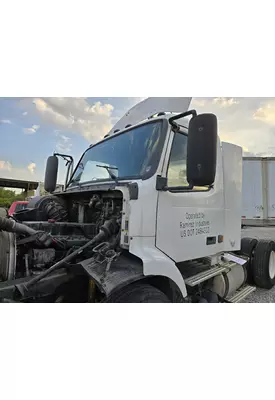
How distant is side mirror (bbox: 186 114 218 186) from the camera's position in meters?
1.81

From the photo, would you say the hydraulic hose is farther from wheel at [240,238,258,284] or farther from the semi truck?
wheel at [240,238,258,284]

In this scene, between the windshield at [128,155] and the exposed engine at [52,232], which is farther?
the windshield at [128,155]

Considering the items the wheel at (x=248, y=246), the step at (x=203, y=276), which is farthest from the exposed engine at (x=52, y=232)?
the wheel at (x=248, y=246)

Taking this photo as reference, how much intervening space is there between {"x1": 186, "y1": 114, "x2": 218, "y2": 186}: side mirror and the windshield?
0.45 m

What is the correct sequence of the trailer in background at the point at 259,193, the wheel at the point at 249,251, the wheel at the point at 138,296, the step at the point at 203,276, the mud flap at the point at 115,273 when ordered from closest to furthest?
the mud flap at the point at 115,273
the wheel at the point at 138,296
the step at the point at 203,276
the wheel at the point at 249,251
the trailer in background at the point at 259,193

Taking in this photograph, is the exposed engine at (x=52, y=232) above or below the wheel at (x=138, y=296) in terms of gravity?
above

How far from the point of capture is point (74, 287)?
2.32 metres

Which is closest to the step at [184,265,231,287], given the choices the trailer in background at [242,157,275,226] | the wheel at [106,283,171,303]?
the wheel at [106,283,171,303]

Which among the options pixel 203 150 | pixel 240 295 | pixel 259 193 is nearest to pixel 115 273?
pixel 203 150

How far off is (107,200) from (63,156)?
5.61 feet

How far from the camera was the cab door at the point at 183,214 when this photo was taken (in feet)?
7.20

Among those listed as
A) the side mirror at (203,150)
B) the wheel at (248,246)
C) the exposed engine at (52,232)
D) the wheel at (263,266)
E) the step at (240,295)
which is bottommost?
the step at (240,295)

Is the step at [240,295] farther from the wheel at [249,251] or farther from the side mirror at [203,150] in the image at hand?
the side mirror at [203,150]

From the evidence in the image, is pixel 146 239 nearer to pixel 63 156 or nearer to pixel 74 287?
pixel 74 287
